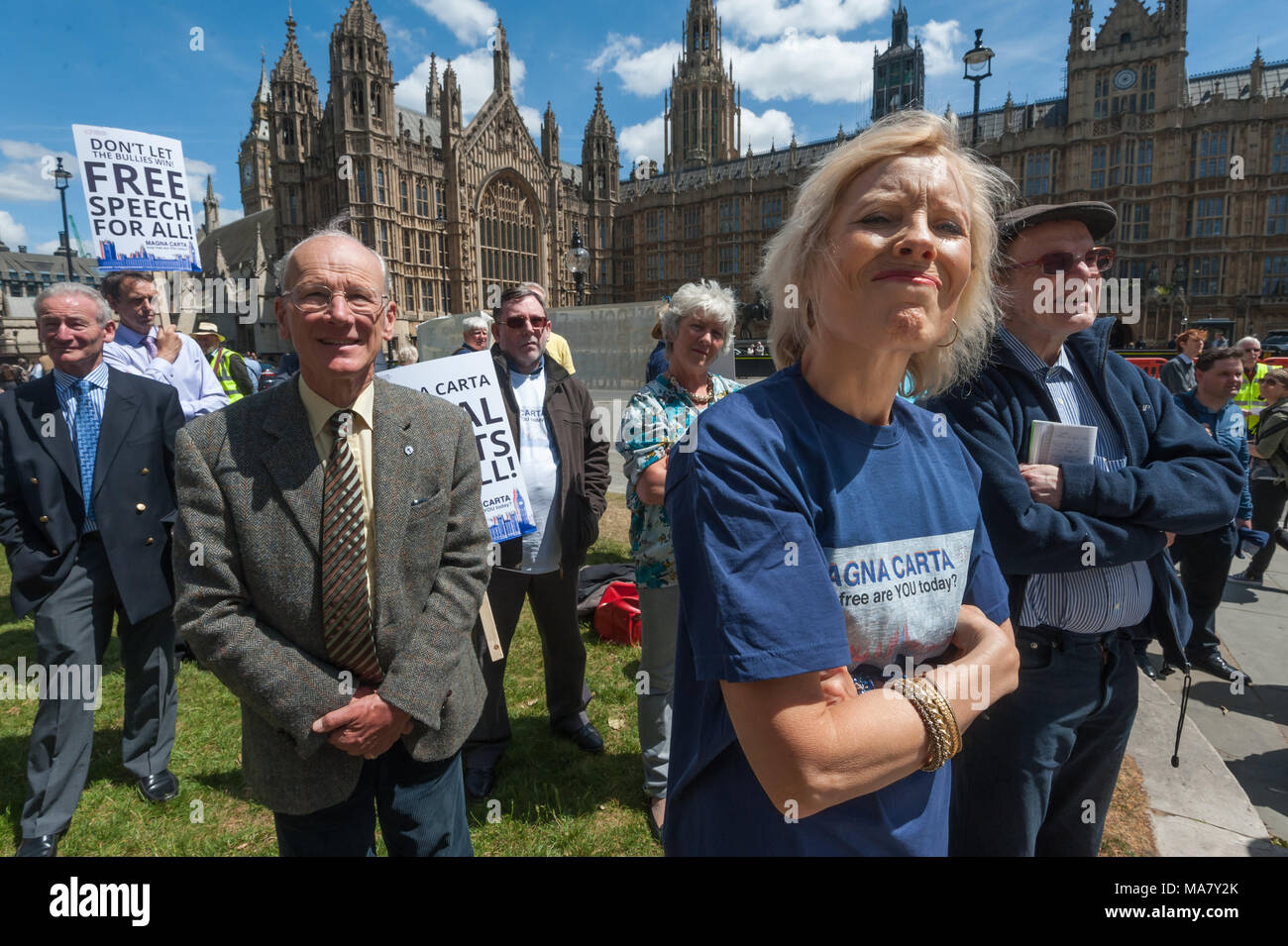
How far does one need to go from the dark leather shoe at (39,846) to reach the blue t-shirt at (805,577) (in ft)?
10.8

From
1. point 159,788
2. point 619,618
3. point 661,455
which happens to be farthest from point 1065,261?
point 159,788

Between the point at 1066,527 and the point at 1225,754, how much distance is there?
3.00 meters

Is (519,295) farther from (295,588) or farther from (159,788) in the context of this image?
(159,788)

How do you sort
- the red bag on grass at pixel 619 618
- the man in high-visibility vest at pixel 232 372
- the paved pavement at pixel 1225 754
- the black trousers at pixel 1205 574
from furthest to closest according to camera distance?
the man in high-visibility vest at pixel 232 372 < the red bag on grass at pixel 619 618 < the black trousers at pixel 1205 574 < the paved pavement at pixel 1225 754

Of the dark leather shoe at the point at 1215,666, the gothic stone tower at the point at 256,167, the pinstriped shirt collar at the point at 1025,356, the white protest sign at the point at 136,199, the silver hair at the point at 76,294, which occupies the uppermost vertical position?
the gothic stone tower at the point at 256,167

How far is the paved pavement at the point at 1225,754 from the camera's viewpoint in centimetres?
281

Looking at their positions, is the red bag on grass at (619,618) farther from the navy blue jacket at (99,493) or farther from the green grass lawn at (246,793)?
the navy blue jacket at (99,493)

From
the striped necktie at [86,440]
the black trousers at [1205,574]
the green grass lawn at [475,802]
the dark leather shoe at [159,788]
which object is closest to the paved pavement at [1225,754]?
the green grass lawn at [475,802]

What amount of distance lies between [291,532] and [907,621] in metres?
1.51

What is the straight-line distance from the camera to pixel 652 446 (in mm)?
2955

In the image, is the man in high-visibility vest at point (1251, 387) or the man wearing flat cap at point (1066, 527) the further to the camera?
the man in high-visibility vest at point (1251, 387)

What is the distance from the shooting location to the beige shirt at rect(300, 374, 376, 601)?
188 cm

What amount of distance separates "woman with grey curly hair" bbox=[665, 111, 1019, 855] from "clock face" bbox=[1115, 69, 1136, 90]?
50681mm
